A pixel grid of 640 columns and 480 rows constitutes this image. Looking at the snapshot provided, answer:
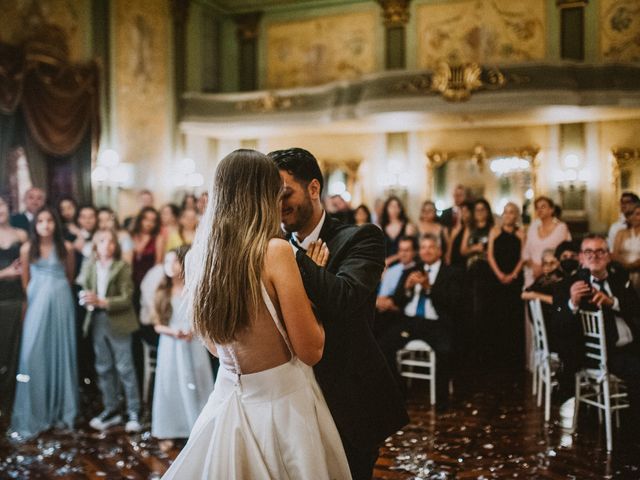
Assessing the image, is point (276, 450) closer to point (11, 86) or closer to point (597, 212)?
point (11, 86)

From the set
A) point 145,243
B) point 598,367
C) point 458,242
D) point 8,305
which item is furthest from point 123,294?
point 458,242

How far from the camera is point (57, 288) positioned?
178 inches

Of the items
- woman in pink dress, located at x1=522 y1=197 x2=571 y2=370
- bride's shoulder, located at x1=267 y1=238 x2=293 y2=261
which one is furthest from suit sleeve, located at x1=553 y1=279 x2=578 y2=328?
bride's shoulder, located at x1=267 y1=238 x2=293 y2=261

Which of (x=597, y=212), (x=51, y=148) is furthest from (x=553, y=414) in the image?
(x=51, y=148)

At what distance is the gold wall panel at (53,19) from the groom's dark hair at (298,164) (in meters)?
6.43

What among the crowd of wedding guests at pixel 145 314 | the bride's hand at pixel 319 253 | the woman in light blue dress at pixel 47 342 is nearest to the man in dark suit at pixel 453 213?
the crowd of wedding guests at pixel 145 314

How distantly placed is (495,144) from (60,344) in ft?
23.9

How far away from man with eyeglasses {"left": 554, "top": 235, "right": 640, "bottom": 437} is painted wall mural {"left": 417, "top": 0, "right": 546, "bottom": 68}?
19.1 ft

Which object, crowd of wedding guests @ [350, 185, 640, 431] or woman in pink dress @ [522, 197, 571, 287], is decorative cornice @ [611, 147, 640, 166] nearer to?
crowd of wedding guests @ [350, 185, 640, 431]

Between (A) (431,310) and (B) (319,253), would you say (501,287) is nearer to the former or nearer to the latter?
(A) (431,310)

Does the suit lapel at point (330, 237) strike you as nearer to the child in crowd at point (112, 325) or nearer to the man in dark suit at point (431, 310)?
the child in crowd at point (112, 325)

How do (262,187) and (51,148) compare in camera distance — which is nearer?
(262,187)

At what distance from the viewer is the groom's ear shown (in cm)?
200

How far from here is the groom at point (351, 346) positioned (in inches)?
76.6
